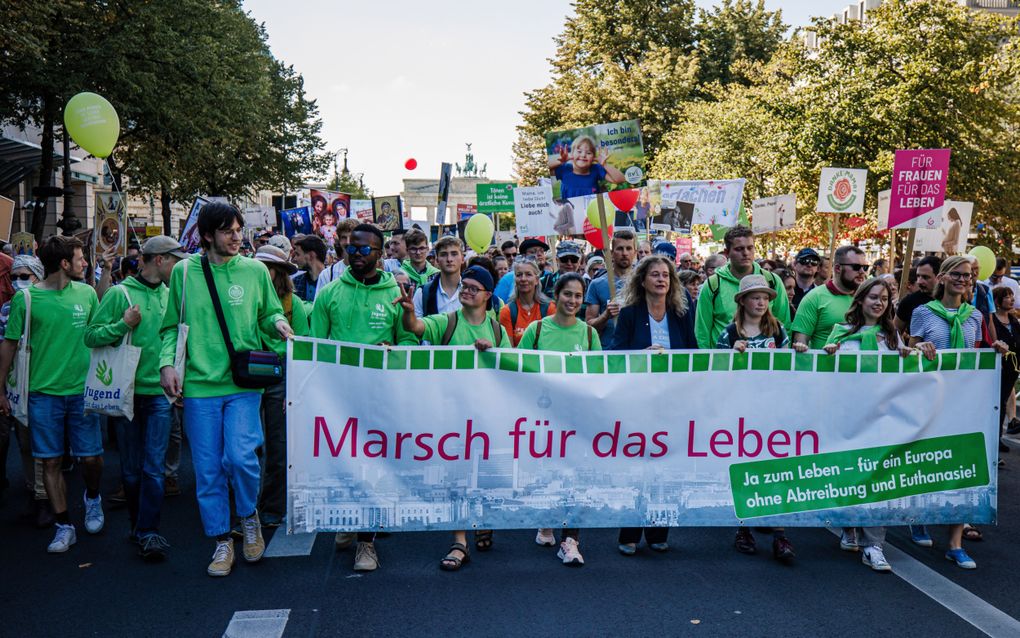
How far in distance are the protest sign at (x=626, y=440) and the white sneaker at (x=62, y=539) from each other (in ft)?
5.30

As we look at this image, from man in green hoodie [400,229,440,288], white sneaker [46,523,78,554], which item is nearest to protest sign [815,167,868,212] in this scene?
man in green hoodie [400,229,440,288]

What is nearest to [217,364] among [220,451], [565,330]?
[220,451]

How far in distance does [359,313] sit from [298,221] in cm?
1451

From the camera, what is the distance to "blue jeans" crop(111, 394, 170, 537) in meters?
5.57

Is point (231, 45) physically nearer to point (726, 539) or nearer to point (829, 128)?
point (829, 128)

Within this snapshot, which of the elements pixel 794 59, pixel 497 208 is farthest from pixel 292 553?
pixel 794 59

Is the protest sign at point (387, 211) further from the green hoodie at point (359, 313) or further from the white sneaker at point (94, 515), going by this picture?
the green hoodie at point (359, 313)

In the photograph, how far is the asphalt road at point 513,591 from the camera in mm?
4566

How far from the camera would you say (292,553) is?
5711 mm

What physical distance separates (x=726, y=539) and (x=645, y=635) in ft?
5.80

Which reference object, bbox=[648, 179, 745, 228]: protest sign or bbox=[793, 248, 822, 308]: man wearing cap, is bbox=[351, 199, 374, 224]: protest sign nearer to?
bbox=[648, 179, 745, 228]: protest sign

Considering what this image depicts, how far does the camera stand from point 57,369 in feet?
19.5

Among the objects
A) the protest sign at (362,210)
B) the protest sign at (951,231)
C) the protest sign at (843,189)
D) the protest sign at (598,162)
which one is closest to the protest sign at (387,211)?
the protest sign at (362,210)

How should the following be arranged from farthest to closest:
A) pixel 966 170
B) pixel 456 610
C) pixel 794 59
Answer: pixel 794 59, pixel 966 170, pixel 456 610
